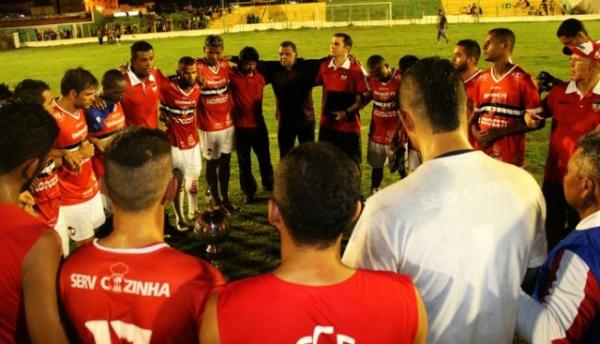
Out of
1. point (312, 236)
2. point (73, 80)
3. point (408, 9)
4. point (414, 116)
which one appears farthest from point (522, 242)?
point (408, 9)

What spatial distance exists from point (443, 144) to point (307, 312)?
106cm

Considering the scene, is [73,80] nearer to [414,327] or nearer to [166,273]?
[166,273]

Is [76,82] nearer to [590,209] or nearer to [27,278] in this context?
[27,278]

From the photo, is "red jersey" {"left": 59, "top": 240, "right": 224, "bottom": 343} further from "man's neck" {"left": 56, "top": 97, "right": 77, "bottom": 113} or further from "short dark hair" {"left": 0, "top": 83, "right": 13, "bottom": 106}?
"man's neck" {"left": 56, "top": 97, "right": 77, "bottom": 113}

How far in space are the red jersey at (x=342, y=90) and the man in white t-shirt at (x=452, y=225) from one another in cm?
590

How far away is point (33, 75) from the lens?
26.2m

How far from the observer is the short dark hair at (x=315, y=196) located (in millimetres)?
2080

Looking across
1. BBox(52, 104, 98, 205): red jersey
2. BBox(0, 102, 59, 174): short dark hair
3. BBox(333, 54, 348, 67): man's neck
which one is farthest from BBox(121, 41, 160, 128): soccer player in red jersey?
BBox(0, 102, 59, 174): short dark hair

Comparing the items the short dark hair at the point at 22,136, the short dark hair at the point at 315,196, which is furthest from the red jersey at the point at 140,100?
the short dark hair at the point at 315,196

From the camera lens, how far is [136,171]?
258 cm

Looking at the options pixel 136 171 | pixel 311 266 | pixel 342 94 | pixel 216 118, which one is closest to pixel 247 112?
pixel 216 118

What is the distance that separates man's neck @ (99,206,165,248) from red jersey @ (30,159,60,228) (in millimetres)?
3098

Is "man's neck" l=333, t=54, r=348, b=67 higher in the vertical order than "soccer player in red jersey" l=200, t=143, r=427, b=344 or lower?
higher

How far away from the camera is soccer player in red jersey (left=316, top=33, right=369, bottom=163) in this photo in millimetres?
8570
